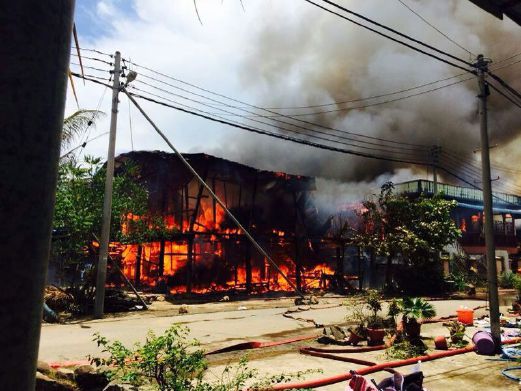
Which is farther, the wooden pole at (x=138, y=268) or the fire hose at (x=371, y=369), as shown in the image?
the wooden pole at (x=138, y=268)

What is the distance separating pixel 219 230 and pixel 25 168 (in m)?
21.2

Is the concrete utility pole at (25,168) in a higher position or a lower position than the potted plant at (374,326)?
higher

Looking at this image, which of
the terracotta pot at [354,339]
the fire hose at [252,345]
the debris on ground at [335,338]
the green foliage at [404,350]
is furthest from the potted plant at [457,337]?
the fire hose at [252,345]

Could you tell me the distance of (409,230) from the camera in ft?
76.5

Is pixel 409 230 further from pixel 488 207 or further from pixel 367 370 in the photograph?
pixel 367 370

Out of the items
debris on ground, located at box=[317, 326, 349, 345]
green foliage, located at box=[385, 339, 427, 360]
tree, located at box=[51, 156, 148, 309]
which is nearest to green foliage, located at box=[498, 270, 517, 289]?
green foliage, located at box=[385, 339, 427, 360]

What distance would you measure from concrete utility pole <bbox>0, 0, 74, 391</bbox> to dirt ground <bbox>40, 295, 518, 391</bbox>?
5.93 meters

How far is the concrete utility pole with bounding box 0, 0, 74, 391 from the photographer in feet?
2.41

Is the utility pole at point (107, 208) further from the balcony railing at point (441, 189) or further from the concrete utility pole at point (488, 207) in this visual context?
the balcony railing at point (441, 189)

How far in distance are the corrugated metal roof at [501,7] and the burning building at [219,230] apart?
17400mm

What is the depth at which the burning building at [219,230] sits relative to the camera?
69.1ft

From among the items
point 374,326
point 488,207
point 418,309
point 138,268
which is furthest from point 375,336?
point 138,268

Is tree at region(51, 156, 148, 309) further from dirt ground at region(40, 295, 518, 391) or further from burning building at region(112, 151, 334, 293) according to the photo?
burning building at region(112, 151, 334, 293)

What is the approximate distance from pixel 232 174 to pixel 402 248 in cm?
1061
